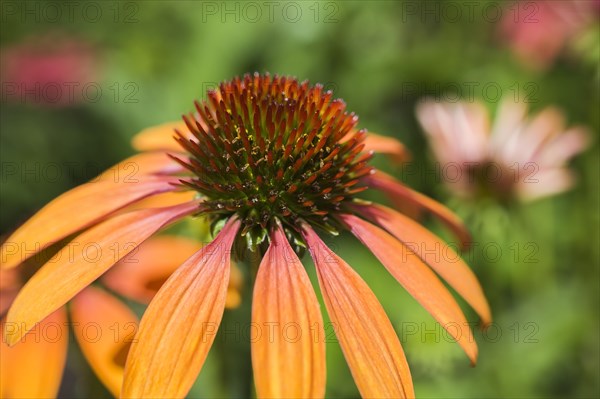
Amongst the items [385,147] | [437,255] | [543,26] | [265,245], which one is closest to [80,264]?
[265,245]

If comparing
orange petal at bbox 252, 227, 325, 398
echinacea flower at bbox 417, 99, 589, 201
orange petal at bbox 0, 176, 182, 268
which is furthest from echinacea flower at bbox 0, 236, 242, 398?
echinacea flower at bbox 417, 99, 589, 201

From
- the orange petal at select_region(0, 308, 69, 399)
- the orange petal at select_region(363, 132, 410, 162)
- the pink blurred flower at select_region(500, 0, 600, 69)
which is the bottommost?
the orange petal at select_region(0, 308, 69, 399)

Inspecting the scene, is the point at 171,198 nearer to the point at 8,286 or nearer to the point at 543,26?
the point at 8,286

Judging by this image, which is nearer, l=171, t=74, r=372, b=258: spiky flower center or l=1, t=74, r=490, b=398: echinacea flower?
l=1, t=74, r=490, b=398: echinacea flower

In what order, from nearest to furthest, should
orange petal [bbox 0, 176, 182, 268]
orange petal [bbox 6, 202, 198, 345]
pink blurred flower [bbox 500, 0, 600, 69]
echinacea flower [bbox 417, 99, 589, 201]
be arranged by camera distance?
1. orange petal [bbox 6, 202, 198, 345]
2. orange petal [bbox 0, 176, 182, 268]
3. echinacea flower [bbox 417, 99, 589, 201]
4. pink blurred flower [bbox 500, 0, 600, 69]

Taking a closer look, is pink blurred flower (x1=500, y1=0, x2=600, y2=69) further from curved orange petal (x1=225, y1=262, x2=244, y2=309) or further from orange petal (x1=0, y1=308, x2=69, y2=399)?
orange petal (x1=0, y1=308, x2=69, y2=399)

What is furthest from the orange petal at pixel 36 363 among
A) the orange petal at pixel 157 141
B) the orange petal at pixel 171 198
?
the orange petal at pixel 157 141
